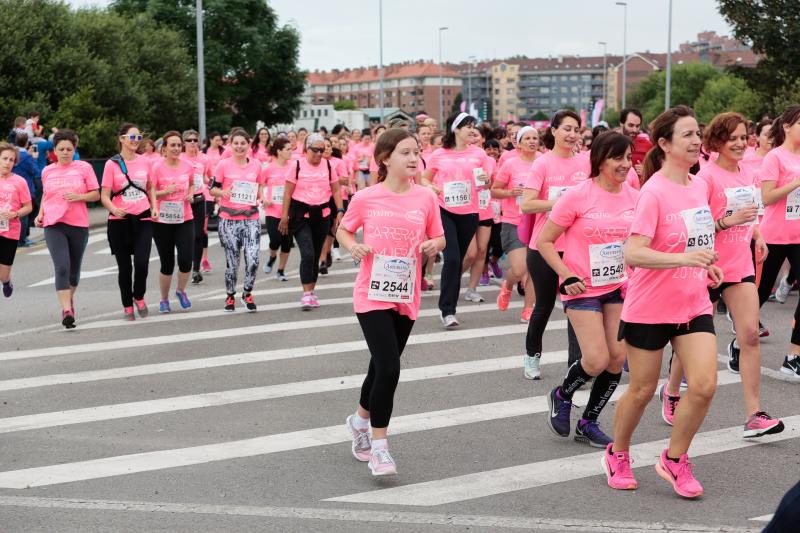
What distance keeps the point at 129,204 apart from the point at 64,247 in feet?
2.70

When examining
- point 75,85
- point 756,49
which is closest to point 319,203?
point 75,85

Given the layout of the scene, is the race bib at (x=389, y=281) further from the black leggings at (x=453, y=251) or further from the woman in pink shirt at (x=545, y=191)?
the black leggings at (x=453, y=251)

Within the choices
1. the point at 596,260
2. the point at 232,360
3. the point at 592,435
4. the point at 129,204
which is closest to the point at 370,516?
the point at 592,435

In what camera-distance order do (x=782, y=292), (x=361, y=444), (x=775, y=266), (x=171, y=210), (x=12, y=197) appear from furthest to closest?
(x=782, y=292) < (x=171, y=210) < (x=12, y=197) < (x=775, y=266) < (x=361, y=444)

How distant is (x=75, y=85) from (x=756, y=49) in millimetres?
31119

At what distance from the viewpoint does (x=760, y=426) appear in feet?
21.8

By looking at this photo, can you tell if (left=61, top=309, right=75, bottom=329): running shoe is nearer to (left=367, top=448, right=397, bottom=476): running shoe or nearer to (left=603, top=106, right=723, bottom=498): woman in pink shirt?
(left=367, top=448, right=397, bottom=476): running shoe

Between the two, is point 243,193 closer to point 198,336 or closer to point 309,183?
point 309,183

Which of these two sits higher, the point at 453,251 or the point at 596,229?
the point at 596,229

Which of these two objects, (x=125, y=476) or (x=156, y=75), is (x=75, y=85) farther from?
(x=125, y=476)

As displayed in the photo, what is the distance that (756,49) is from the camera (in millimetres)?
49656

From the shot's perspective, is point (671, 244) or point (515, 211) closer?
point (671, 244)

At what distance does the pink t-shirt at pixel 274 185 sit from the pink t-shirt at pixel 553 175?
5.85 m

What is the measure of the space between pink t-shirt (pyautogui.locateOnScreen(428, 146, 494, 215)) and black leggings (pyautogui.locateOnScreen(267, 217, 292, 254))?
3.41 metres
